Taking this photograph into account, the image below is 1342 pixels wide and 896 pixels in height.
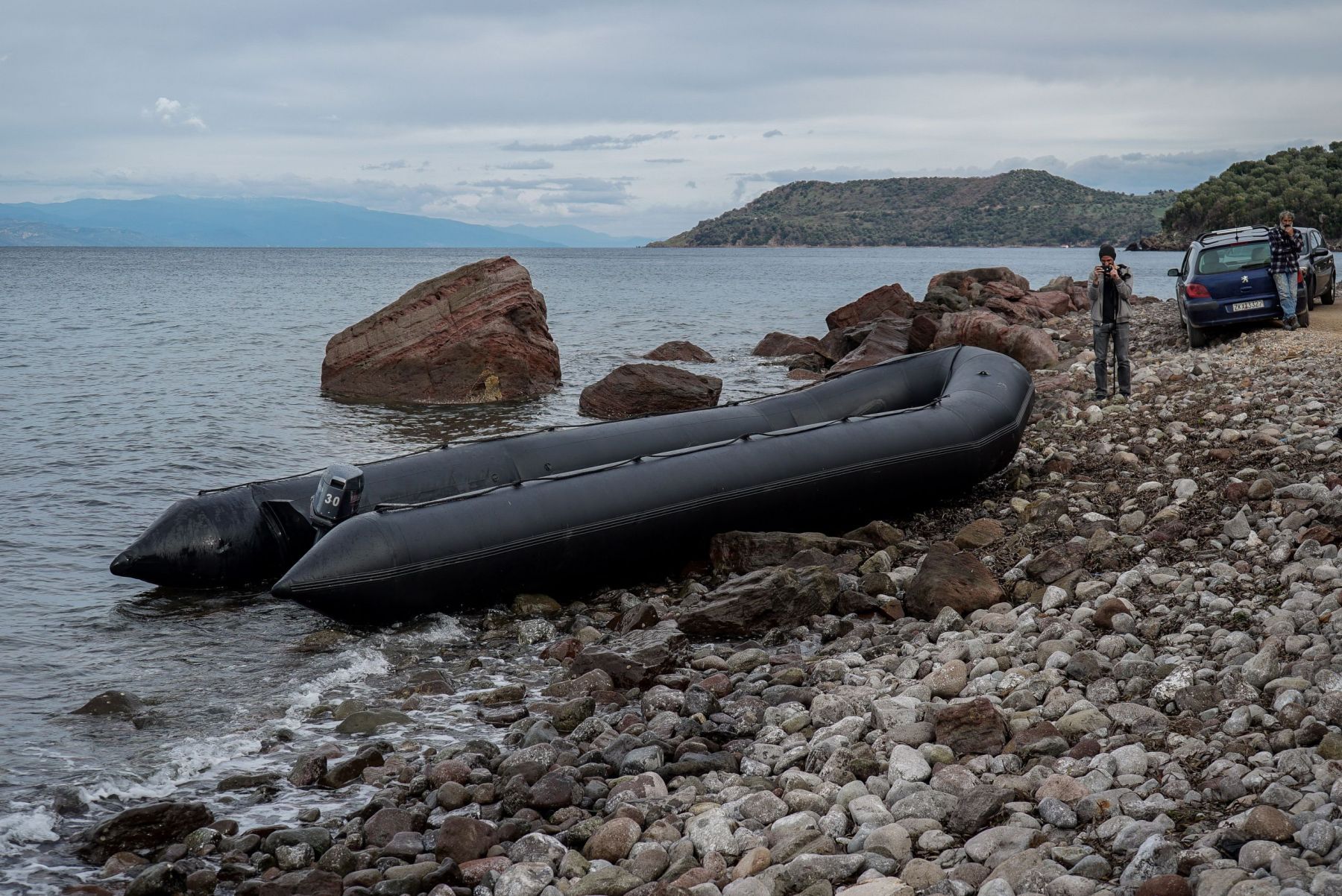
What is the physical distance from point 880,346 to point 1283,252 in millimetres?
6656

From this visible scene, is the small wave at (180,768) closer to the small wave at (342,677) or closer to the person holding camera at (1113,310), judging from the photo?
the small wave at (342,677)

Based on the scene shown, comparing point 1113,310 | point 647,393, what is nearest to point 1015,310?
point 647,393

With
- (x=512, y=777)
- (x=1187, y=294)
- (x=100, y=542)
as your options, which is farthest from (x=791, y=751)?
(x=1187, y=294)

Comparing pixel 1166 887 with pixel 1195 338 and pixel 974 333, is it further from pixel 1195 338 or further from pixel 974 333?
pixel 974 333

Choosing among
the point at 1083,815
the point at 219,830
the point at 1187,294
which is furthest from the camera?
the point at 1187,294

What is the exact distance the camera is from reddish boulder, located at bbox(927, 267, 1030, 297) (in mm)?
30500

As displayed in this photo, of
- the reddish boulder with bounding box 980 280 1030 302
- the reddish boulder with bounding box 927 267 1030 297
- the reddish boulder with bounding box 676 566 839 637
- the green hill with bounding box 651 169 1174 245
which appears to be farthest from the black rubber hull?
the green hill with bounding box 651 169 1174 245

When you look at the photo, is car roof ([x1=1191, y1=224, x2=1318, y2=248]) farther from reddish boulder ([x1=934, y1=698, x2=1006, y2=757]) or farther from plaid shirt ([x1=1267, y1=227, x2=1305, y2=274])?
reddish boulder ([x1=934, y1=698, x2=1006, y2=757])

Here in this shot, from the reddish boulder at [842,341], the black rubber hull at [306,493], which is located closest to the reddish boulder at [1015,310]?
the reddish boulder at [842,341]

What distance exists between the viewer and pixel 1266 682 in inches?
192

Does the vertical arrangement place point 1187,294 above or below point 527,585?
above

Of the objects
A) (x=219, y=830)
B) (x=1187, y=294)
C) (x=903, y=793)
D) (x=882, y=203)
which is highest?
(x=882, y=203)

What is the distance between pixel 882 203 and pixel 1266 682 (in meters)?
176

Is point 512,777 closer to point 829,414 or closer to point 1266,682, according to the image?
point 1266,682
